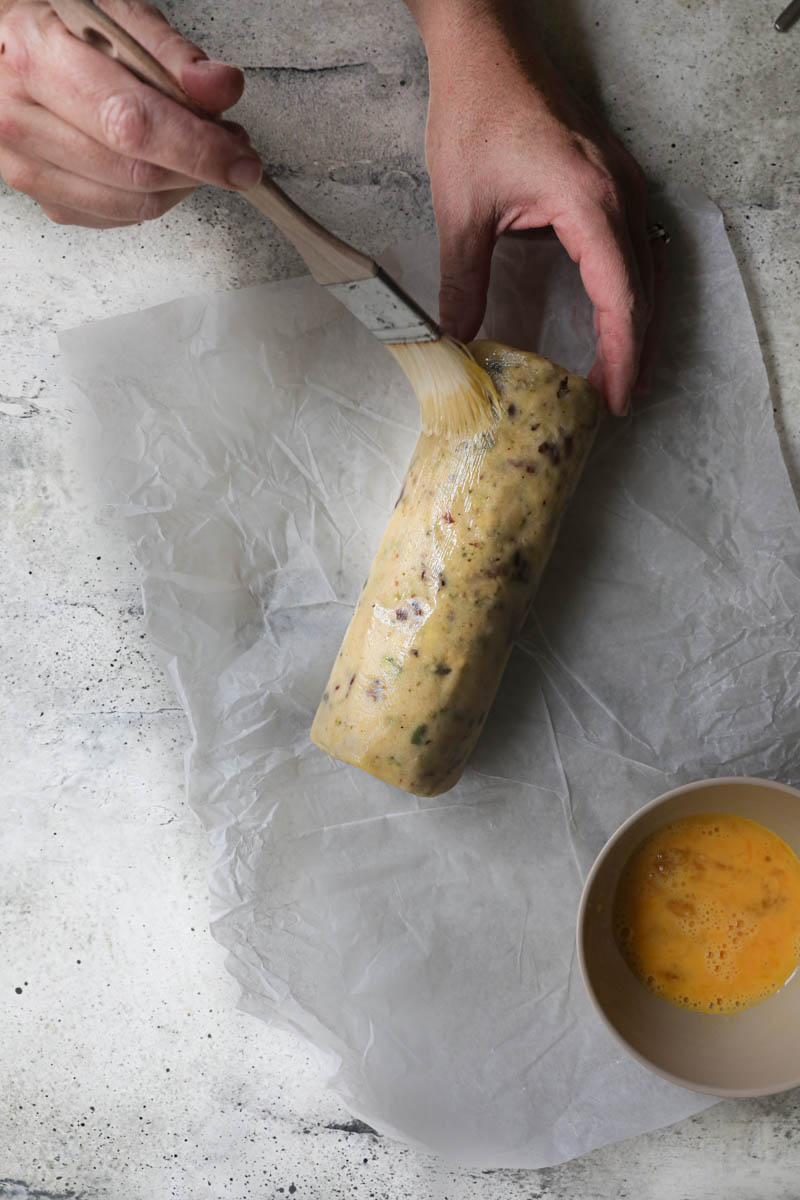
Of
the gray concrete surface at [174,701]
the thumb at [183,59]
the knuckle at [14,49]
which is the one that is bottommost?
the gray concrete surface at [174,701]

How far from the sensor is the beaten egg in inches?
49.6

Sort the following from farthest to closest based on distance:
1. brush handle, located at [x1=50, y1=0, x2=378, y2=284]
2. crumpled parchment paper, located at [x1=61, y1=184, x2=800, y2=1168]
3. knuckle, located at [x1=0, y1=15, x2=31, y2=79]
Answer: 1. crumpled parchment paper, located at [x1=61, y1=184, x2=800, y2=1168]
2. knuckle, located at [x1=0, y1=15, x2=31, y2=79]
3. brush handle, located at [x1=50, y1=0, x2=378, y2=284]

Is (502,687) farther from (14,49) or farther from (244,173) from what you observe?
(14,49)

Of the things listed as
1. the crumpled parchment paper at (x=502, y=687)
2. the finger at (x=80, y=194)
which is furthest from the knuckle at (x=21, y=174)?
the crumpled parchment paper at (x=502, y=687)

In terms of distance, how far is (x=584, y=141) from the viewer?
1258mm

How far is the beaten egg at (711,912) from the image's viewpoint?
126cm

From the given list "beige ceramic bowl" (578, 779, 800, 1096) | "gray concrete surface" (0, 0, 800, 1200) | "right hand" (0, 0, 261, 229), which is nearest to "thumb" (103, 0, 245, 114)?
"right hand" (0, 0, 261, 229)

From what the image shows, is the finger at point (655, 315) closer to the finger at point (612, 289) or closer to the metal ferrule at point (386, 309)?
the finger at point (612, 289)

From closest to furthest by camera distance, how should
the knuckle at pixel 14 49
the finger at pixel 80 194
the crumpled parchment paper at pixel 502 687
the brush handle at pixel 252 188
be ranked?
the brush handle at pixel 252 188 < the knuckle at pixel 14 49 < the finger at pixel 80 194 < the crumpled parchment paper at pixel 502 687

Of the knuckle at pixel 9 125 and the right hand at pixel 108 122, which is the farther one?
the knuckle at pixel 9 125

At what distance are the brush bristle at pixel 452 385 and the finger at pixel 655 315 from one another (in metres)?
0.27

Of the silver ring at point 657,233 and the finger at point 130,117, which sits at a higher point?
the finger at point 130,117

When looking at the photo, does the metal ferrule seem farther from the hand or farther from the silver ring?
the silver ring

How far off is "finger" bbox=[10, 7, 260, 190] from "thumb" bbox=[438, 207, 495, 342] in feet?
1.18
